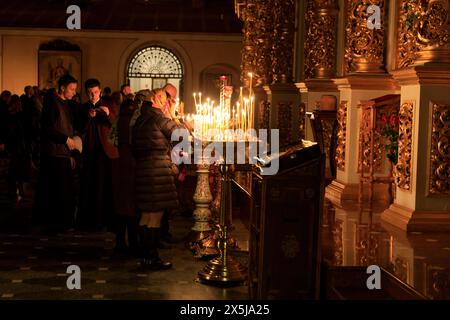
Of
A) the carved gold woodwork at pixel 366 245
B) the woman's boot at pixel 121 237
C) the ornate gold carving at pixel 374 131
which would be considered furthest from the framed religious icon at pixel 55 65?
the carved gold woodwork at pixel 366 245

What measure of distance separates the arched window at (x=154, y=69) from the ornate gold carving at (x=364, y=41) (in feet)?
59.3

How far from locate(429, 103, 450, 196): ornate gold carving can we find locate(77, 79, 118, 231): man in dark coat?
3583 mm

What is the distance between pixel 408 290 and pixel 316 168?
38.6 inches

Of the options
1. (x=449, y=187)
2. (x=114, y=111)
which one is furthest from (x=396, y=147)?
(x=114, y=111)

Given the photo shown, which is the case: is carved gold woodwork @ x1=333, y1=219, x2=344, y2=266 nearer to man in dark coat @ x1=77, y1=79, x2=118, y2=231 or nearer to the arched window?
man in dark coat @ x1=77, y1=79, x2=118, y2=231

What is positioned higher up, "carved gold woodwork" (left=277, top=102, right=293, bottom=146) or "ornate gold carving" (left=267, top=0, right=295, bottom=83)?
"ornate gold carving" (left=267, top=0, right=295, bottom=83)

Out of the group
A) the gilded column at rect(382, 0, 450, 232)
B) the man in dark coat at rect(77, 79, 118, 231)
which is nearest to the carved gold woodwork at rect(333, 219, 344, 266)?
the gilded column at rect(382, 0, 450, 232)

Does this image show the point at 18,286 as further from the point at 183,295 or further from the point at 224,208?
the point at 224,208

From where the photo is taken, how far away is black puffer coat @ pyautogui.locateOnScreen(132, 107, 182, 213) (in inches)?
272

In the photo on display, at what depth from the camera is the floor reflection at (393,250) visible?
5145 mm

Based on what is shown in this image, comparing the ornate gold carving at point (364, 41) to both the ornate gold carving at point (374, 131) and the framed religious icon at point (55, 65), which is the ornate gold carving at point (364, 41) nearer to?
the ornate gold carving at point (374, 131)

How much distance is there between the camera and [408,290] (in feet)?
16.1

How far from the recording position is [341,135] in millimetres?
10367

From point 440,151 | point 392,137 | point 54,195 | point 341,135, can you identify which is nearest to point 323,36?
point 341,135
